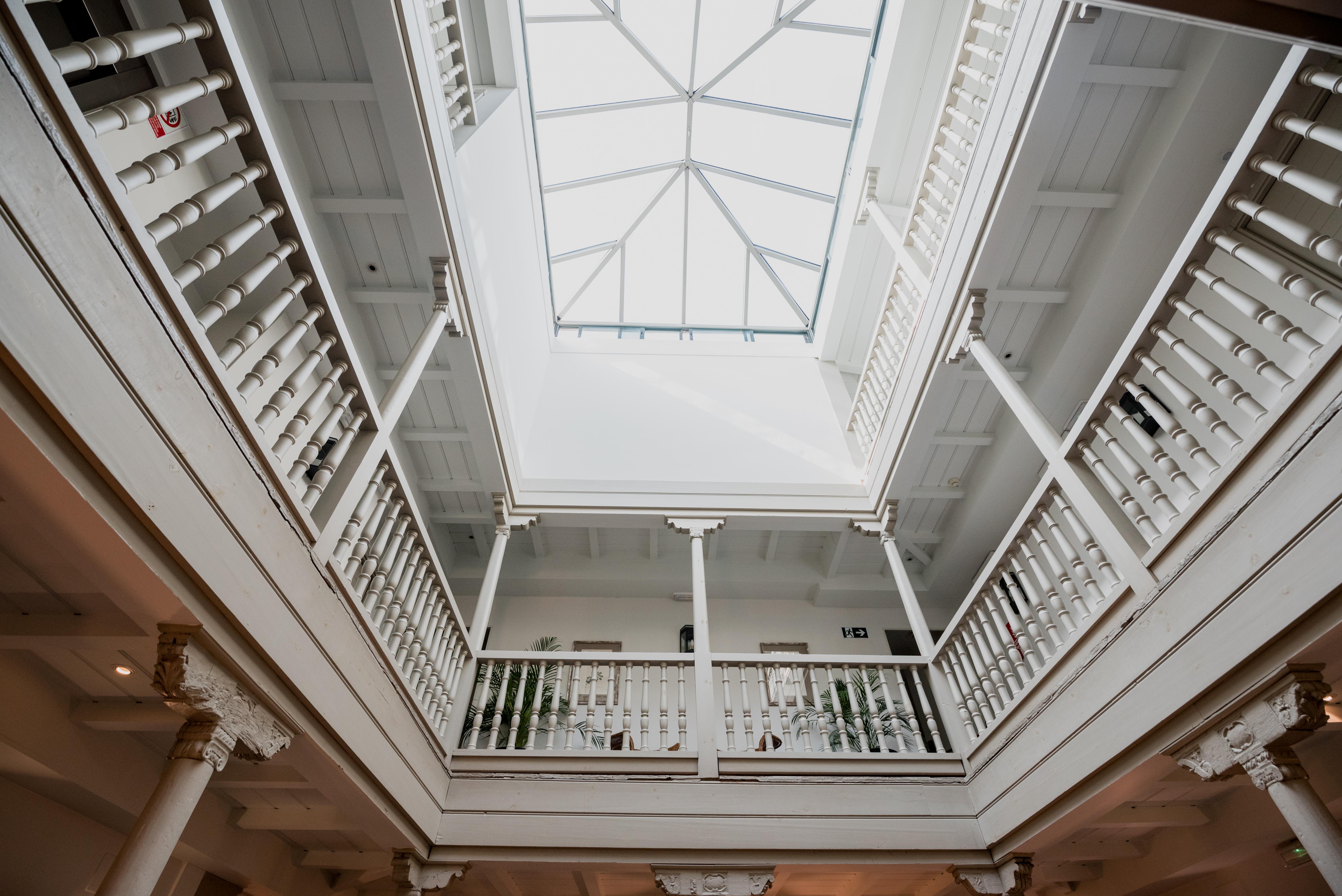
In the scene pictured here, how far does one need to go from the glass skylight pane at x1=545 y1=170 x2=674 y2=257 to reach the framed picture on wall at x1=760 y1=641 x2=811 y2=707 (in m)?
6.05

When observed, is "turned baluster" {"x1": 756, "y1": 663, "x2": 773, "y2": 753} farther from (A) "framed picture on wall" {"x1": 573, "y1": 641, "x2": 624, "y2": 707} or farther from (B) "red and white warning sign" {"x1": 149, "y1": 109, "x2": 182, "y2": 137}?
(B) "red and white warning sign" {"x1": 149, "y1": 109, "x2": 182, "y2": 137}

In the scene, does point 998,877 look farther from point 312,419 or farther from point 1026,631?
point 312,419

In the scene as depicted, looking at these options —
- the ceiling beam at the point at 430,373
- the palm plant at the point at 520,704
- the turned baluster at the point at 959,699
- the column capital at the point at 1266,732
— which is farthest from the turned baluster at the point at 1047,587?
the ceiling beam at the point at 430,373

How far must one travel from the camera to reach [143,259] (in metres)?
2.16

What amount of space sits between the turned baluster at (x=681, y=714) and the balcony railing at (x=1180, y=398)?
2132 millimetres

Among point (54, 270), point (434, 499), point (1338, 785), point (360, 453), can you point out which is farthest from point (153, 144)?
point (1338, 785)

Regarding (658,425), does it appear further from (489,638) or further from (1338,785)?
(1338,785)

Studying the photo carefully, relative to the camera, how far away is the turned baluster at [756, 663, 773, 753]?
17.6 feet

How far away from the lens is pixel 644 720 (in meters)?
7.16

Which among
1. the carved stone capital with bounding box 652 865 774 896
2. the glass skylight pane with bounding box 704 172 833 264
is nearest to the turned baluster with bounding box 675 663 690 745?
the carved stone capital with bounding box 652 865 774 896

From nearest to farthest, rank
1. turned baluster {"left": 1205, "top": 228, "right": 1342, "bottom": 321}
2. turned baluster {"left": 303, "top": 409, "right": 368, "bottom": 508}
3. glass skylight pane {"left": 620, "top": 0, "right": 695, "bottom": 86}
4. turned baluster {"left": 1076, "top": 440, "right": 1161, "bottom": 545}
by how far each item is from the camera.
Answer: turned baluster {"left": 1205, "top": 228, "right": 1342, "bottom": 321}
turned baluster {"left": 303, "top": 409, "right": 368, "bottom": 508}
turned baluster {"left": 1076, "top": 440, "right": 1161, "bottom": 545}
glass skylight pane {"left": 620, "top": 0, "right": 695, "bottom": 86}

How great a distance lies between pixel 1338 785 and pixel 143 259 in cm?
622

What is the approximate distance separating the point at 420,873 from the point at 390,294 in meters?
4.33

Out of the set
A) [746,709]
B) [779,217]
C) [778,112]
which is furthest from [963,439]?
[778,112]
